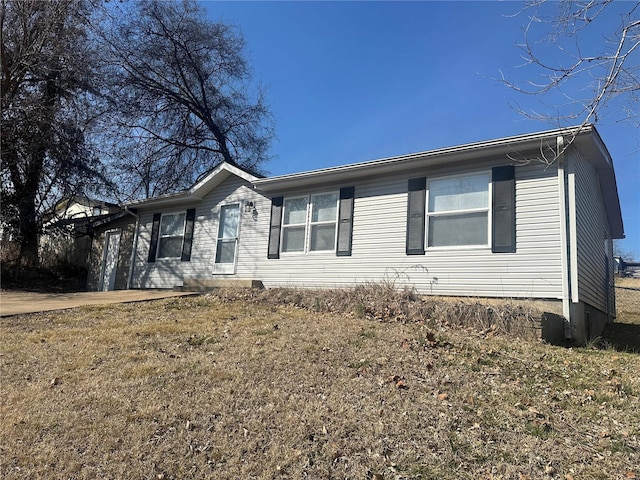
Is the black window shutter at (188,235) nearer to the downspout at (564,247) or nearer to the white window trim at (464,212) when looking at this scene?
the white window trim at (464,212)

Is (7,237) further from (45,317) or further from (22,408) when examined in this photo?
(22,408)

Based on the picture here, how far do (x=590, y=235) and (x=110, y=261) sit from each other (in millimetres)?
14974

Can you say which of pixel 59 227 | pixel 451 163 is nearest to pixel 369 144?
pixel 451 163

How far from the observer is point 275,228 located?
1135 centimetres

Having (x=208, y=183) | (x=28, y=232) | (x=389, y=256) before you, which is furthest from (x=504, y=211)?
(x=28, y=232)

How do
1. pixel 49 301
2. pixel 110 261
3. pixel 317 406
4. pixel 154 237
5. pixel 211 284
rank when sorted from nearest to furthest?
pixel 317 406 < pixel 49 301 < pixel 211 284 < pixel 154 237 < pixel 110 261

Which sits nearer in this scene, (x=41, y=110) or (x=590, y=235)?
(x=590, y=235)

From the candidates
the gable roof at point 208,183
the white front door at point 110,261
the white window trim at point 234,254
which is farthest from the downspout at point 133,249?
the white window trim at point 234,254

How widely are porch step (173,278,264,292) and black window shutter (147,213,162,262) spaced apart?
1742mm

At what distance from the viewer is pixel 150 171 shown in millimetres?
19625

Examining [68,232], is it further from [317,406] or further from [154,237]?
[317,406]

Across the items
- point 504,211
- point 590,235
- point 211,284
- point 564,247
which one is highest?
point 504,211

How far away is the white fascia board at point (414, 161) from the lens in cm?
755

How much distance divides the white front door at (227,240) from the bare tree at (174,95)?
814 cm
